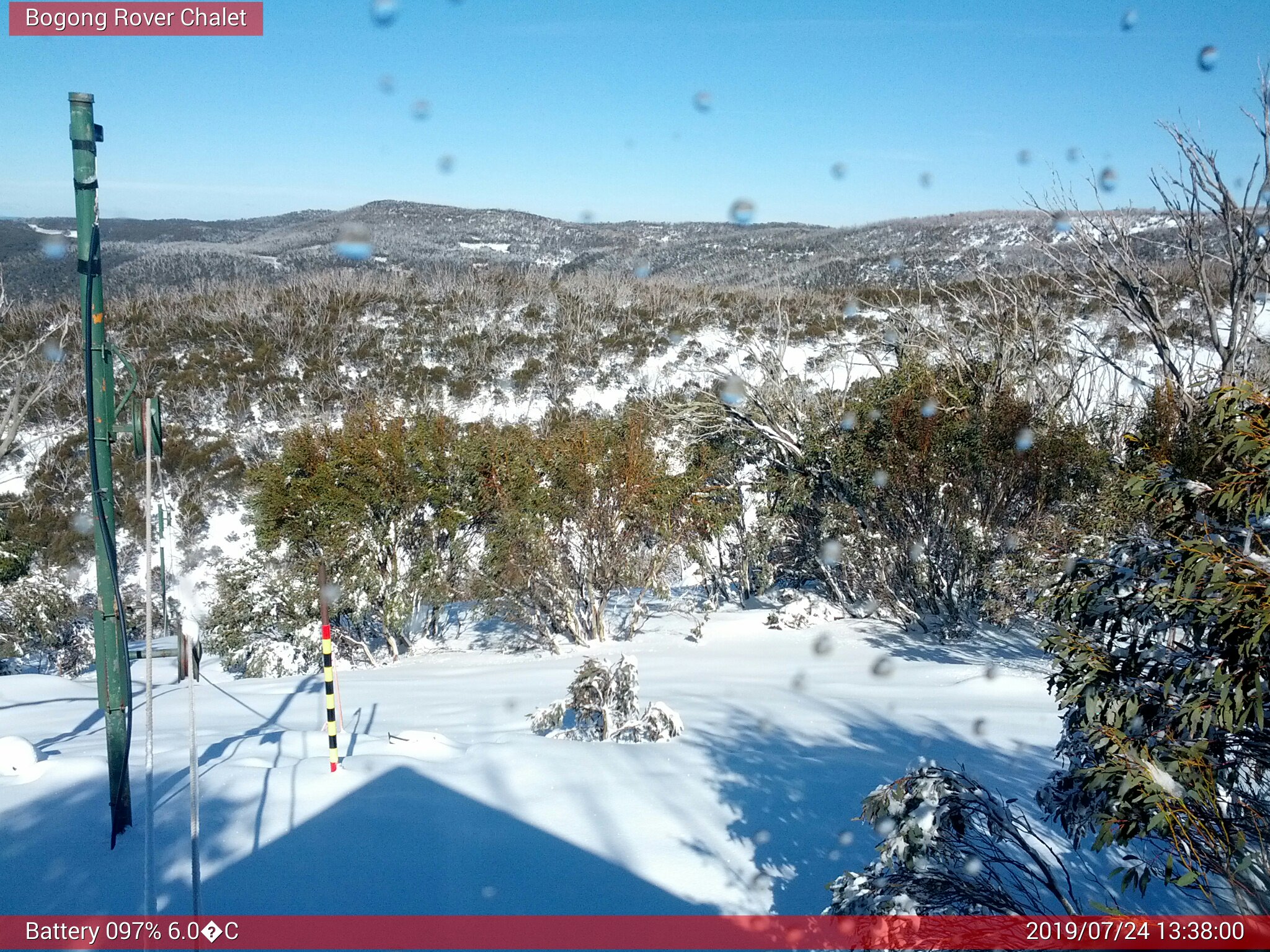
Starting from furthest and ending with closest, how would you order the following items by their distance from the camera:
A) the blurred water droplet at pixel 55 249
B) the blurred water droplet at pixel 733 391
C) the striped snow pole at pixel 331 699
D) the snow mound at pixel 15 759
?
the blurred water droplet at pixel 55 249 < the blurred water droplet at pixel 733 391 < the striped snow pole at pixel 331 699 < the snow mound at pixel 15 759

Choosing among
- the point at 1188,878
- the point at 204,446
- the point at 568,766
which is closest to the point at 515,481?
the point at 568,766

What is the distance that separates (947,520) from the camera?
10.4m

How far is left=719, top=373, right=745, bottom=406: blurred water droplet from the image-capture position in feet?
43.3

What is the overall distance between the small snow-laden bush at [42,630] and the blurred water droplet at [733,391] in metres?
10.5

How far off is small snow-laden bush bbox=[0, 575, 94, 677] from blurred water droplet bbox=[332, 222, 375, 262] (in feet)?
134

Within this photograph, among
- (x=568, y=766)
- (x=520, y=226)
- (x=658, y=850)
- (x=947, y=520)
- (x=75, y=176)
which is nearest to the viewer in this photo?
(x=75, y=176)

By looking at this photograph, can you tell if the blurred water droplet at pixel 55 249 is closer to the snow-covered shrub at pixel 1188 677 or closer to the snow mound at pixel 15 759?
the snow mound at pixel 15 759

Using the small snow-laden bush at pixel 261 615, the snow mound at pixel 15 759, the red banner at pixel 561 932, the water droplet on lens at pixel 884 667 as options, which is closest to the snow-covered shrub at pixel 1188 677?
the red banner at pixel 561 932

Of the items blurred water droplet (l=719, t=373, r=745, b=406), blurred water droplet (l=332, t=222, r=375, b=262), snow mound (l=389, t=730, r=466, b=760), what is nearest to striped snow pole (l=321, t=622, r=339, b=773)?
snow mound (l=389, t=730, r=466, b=760)

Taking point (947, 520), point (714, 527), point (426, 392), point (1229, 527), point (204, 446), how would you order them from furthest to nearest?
point (426, 392) → point (204, 446) → point (714, 527) → point (947, 520) → point (1229, 527)

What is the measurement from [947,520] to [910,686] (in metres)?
2.98

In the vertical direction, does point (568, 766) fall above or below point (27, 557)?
above

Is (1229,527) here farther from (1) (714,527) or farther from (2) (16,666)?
(2) (16,666)

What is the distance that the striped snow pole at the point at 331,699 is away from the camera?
462 centimetres
